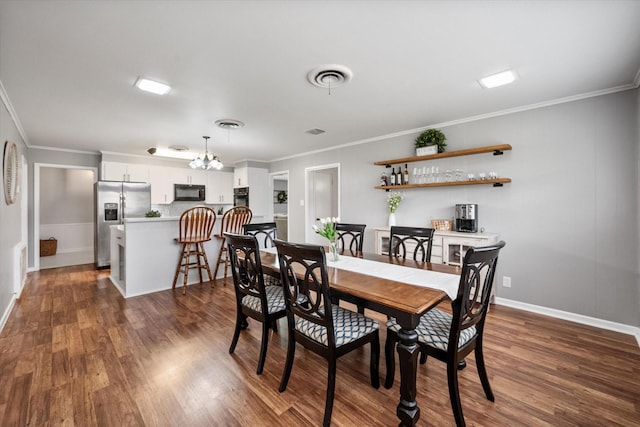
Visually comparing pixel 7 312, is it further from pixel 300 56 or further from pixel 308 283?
pixel 300 56

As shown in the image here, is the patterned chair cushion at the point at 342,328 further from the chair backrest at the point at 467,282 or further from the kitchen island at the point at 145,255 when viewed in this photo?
the kitchen island at the point at 145,255

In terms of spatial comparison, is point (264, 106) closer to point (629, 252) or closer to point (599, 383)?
point (599, 383)

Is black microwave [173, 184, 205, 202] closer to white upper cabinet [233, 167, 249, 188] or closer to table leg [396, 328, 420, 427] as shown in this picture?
white upper cabinet [233, 167, 249, 188]

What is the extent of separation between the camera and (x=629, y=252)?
8.50 feet

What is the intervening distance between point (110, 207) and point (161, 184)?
1038mm

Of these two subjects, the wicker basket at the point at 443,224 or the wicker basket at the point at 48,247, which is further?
the wicker basket at the point at 48,247

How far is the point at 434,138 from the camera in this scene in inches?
145

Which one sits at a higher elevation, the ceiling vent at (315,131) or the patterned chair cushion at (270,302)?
the ceiling vent at (315,131)

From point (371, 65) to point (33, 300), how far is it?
15.2 ft

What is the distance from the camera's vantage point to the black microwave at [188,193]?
20.3ft

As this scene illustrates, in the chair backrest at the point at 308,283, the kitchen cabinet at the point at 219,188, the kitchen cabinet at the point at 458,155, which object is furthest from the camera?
the kitchen cabinet at the point at 219,188

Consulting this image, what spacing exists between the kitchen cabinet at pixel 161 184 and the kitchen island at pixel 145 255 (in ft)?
6.53

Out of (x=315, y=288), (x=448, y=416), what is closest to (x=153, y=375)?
(x=315, y=288)

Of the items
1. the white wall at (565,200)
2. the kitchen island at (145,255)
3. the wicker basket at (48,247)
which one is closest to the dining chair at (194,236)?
the kitchen island at (145,255)
